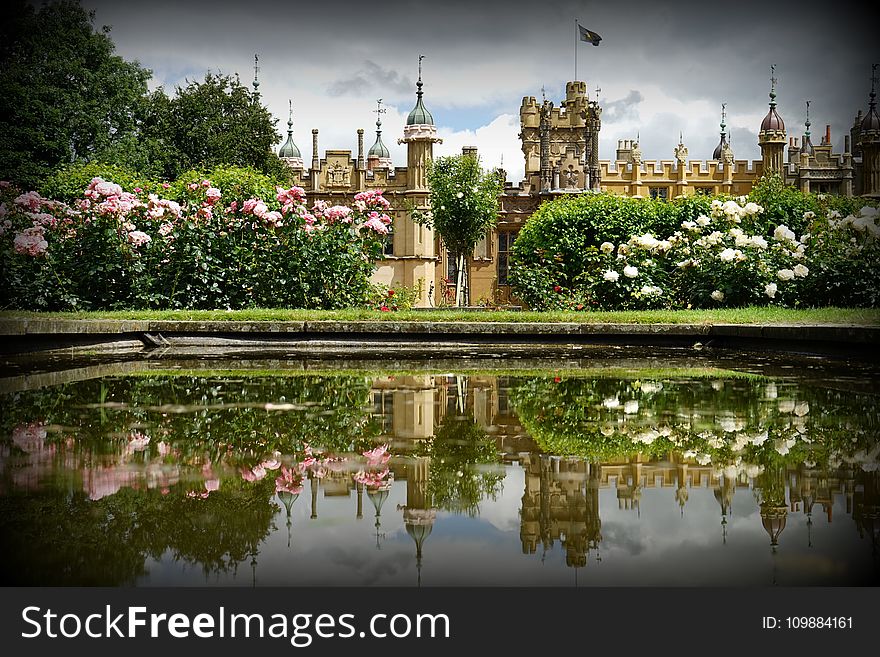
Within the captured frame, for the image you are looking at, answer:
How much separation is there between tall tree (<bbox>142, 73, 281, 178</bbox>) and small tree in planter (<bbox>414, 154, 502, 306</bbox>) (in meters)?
14.4

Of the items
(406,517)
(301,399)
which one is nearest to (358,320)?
(301,399)

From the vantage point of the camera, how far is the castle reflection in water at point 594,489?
107 inches

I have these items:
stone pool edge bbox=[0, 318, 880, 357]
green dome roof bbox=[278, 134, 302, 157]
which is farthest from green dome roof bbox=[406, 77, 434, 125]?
stone pool edge bbox=[0, 318, 880, 357]

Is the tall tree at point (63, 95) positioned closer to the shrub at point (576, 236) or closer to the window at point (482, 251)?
the window at point (482, 251)

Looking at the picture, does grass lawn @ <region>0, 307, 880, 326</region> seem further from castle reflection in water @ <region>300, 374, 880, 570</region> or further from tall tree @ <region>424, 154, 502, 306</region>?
tall tree @ <region>424, 154, 502, 306</region>

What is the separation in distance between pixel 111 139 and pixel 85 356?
27.7 m

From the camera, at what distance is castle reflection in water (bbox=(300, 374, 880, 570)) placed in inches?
107

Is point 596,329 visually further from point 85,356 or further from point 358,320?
point 85,356

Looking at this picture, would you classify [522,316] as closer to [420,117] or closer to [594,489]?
[594,489]

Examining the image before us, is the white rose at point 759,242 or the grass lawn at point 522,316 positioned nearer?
the grass lawn at point 522,316

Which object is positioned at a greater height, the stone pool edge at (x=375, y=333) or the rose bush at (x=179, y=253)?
the rose bush at (x=179, y=253)

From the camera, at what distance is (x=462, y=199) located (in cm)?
2350

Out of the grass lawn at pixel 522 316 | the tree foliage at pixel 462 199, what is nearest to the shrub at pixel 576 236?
the grass lawn at pixel 522 316

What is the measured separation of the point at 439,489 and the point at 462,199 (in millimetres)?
20607
